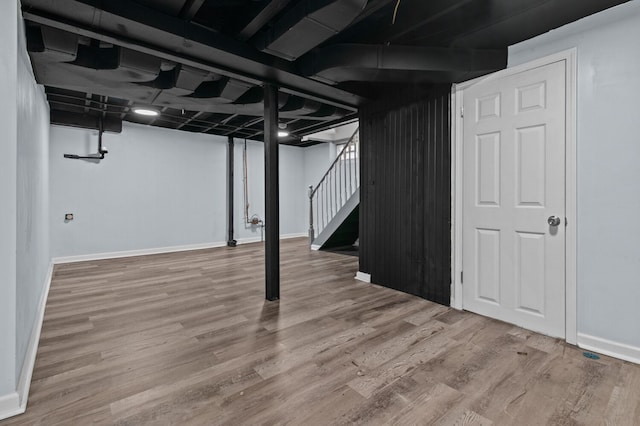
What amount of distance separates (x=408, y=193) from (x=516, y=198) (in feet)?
3.61

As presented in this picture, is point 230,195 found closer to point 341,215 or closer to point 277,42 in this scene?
point 341,215

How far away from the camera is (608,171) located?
2.22m

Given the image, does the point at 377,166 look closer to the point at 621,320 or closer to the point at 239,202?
the point at 621,320

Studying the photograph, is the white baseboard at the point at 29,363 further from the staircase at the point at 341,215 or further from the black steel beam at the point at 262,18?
the staircase at the point at 341,215

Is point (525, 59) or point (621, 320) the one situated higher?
point (525, 59)

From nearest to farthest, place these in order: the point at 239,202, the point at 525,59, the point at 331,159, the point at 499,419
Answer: the point at 499,419, the point at 525,59, the point at 239,202, the point at 331,159

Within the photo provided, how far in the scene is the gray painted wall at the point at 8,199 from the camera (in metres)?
1.59

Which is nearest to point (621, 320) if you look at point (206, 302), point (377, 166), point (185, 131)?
point (377, 166)

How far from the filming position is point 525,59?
2.64 metres

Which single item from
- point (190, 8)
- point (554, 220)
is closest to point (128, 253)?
point (190, 8)

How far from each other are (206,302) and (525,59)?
3780 millimetres

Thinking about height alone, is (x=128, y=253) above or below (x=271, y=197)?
below

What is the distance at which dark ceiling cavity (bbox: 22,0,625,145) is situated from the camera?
2.21 m

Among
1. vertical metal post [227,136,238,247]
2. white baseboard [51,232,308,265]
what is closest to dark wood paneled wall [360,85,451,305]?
vertical metal post [227,136,238,247]
